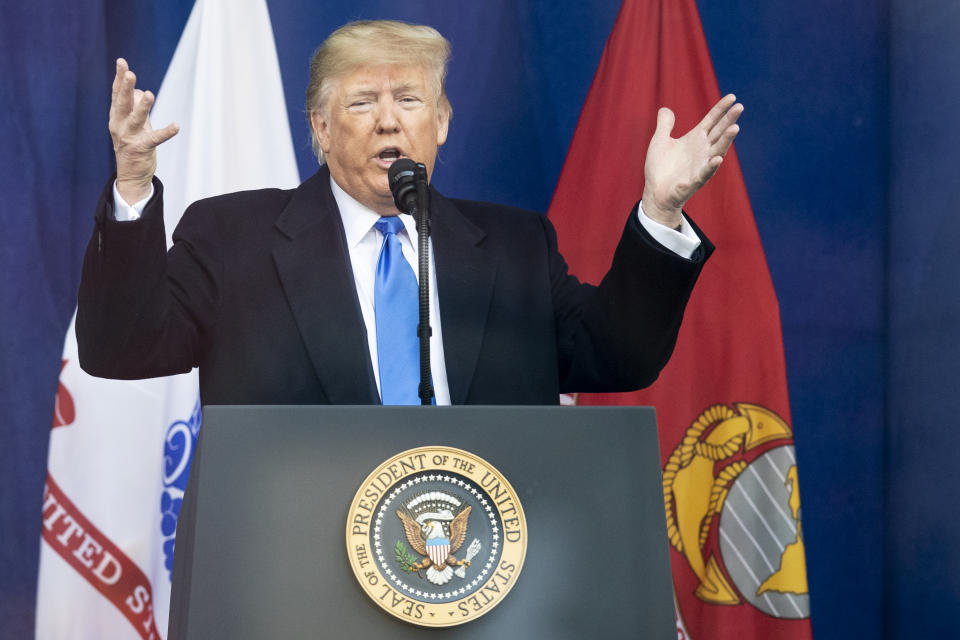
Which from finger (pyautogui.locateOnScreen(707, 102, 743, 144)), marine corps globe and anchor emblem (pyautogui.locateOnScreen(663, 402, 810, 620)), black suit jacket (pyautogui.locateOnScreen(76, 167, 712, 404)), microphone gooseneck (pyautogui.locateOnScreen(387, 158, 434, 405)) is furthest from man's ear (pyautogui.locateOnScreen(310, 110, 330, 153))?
marine corps globe and anchor emblem (pyautogui.locateOnScreen(663, 402, 810, 620))

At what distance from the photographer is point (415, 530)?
1.11 metres

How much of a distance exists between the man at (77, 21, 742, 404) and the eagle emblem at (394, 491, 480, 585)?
47 cm

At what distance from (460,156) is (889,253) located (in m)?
1.38

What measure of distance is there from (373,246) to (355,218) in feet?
0.31

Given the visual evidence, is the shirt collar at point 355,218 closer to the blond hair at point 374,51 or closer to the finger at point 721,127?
the blond hair at point 374,51

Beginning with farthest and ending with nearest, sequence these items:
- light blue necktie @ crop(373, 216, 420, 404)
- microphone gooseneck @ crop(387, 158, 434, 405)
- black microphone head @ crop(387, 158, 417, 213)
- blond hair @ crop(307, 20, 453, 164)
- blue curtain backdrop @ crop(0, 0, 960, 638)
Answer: blue curtain backdrop @ crop(0, 0, 960, 638) < blond hair @ crop(307, 20, 453, 164) < light blue necktie @ crop(373, 216, 420, 404) < black microphone head @ crop(387, 158, 417, 213) < microphone gooseneck @ crop(387, 158, 434, 405)

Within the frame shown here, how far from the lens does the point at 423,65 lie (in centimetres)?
199

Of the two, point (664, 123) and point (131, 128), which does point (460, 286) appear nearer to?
point (664, 123)

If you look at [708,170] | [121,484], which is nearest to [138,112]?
[708,170]

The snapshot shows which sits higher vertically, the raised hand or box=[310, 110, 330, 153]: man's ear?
box=[310, 110, 330, 153]: man's ear

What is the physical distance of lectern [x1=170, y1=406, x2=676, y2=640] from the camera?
3.55ft

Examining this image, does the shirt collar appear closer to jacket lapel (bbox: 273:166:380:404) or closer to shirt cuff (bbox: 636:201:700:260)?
jacket lapel (bbox: 273:166:380:404)

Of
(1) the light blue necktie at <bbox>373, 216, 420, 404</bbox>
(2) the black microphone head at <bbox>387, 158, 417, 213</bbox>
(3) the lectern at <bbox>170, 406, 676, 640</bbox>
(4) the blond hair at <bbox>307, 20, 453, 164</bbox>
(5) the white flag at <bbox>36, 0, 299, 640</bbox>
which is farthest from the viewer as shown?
(5) the white flag at <bbox>36, 0, 299, 640</bbox>

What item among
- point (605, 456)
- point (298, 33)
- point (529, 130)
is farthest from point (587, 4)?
point (605, 456)
